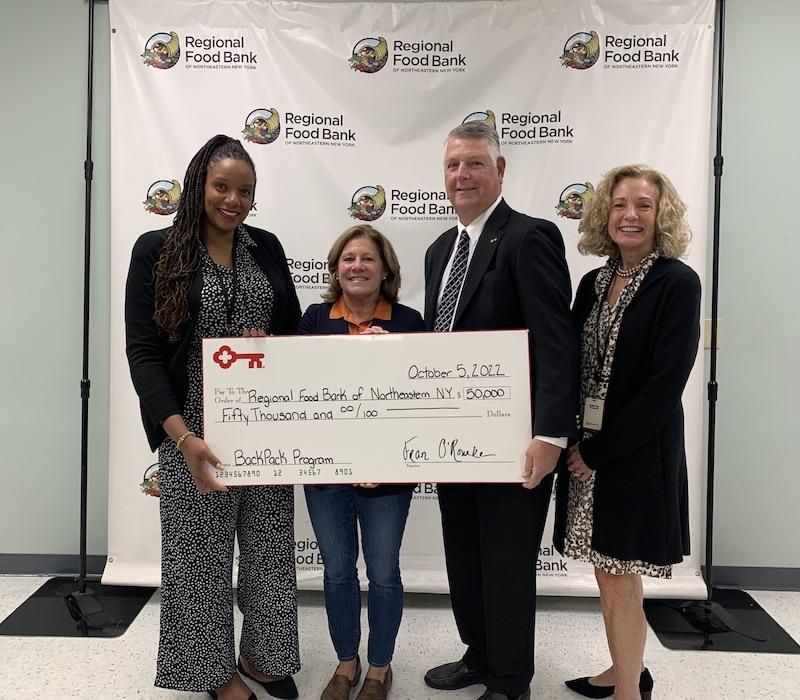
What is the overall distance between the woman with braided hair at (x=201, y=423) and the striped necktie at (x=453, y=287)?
48 centimetres

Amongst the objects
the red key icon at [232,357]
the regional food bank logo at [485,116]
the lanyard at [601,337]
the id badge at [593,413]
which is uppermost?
the regional food bank logo at [485,116]

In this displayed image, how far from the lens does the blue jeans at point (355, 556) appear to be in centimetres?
185

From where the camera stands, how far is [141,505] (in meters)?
2.71

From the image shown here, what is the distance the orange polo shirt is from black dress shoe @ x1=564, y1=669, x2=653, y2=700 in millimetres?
1411

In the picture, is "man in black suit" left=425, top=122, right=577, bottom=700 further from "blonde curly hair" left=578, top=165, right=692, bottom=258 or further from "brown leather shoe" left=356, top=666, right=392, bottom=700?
"brown leather shoe" left=356, top=666, right=392, bottom=700

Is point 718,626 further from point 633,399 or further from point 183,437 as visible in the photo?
point 183,437

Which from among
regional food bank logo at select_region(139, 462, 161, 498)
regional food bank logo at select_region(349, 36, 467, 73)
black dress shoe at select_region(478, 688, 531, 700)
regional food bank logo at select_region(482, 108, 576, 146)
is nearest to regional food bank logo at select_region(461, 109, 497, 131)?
regional food bank logo at select_region(482, 108, 576, 146)

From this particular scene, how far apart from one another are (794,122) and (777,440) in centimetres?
141

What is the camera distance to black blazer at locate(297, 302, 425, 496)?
71.7 inches

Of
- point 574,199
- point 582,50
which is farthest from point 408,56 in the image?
point 574,199

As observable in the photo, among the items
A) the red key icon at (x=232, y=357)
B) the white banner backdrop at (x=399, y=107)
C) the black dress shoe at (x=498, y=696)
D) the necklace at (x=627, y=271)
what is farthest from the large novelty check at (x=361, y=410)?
the white banner backdrop at (x=399, y=107)

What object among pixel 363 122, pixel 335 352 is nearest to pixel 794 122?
pixel 363 122

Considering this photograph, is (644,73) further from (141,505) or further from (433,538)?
(141,505)

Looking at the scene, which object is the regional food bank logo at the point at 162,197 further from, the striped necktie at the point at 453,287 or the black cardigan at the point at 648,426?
the black cardigan at the point at 648,426
